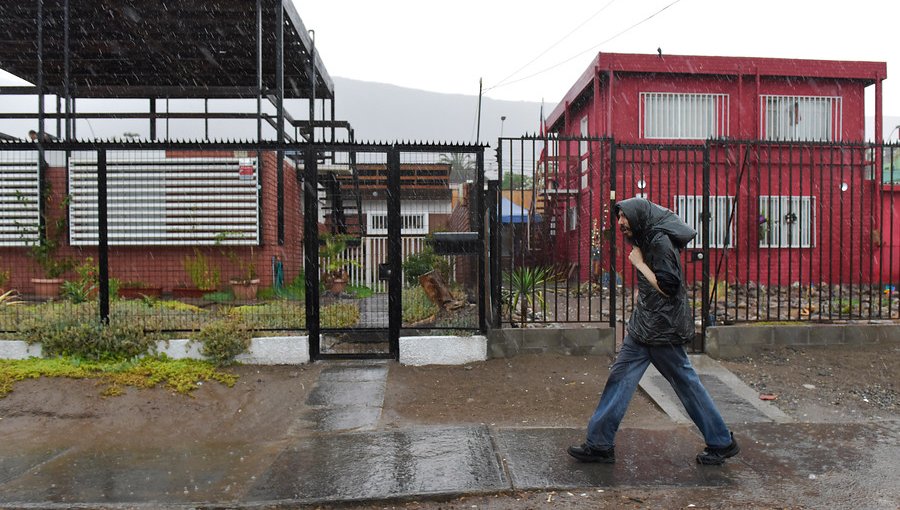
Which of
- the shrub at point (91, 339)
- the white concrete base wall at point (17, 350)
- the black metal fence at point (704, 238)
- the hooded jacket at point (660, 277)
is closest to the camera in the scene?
the hooded jacket at point (660, 277)

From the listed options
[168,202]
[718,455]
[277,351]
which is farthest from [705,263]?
[168,202]

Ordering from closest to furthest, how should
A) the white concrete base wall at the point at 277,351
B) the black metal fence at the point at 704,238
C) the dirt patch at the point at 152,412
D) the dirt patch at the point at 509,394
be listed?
1. the dirt patch at the point at 152,412
2. the dirt patch at the point at 509,394
3. the white concrete base wall at the point at 277,351
4. the black metal fence at the point at 704,238

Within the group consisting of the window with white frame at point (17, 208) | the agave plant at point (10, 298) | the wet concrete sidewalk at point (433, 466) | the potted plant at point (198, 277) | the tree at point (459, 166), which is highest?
the tree at point (459, 166)

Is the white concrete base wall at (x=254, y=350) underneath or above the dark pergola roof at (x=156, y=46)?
underneath

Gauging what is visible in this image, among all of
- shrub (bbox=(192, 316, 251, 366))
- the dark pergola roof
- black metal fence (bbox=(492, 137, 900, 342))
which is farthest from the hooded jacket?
the dark pergola roof

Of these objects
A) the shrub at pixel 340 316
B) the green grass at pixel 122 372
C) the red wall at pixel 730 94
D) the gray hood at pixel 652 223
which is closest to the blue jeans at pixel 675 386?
the gray hood at pixel 652 223

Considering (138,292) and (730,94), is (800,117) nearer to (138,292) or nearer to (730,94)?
(730,94)

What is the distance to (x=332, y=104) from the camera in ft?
50.6

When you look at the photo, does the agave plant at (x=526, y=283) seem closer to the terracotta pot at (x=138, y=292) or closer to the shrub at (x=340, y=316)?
the shrub at (x=340, y=316)

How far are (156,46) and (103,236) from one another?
742 cm

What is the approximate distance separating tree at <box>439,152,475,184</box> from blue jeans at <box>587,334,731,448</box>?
3.10m

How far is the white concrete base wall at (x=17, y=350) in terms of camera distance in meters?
6.37

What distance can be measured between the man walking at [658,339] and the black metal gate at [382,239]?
266 centimetres

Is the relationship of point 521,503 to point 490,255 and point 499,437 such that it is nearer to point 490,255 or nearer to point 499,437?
point 499,437
